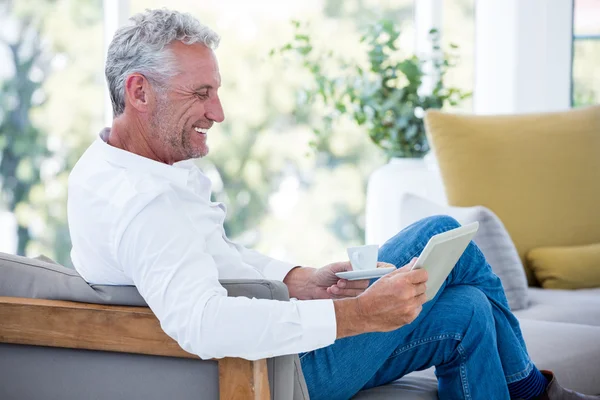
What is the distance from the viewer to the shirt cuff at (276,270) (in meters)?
2.03

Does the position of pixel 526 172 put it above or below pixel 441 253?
below

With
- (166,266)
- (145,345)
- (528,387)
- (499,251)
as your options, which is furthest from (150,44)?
(499,251)

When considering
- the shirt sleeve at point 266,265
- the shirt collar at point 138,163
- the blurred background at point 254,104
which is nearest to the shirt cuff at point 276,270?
the shirt sleeve at point 266,265

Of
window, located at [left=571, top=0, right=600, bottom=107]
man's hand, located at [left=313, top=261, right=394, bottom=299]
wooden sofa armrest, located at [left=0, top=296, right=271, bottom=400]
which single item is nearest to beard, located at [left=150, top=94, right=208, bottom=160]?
wooden sofa armrest, located at [left=0, top=296, right=271, bottom=400]

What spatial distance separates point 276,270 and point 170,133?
0.52m

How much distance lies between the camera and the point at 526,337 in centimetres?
234

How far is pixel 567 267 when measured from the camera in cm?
311

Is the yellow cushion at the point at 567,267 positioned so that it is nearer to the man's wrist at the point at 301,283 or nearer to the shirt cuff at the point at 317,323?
the man's wrist at the point at 301,283

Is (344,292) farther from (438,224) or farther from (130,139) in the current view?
(130,139)

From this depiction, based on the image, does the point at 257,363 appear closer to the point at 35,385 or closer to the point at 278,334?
the point at 278,334

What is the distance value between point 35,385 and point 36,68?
270cm

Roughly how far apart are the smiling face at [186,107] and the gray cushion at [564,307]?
1.41m

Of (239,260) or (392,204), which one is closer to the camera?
(239,260)

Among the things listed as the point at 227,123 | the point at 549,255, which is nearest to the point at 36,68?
the point at 227,123
